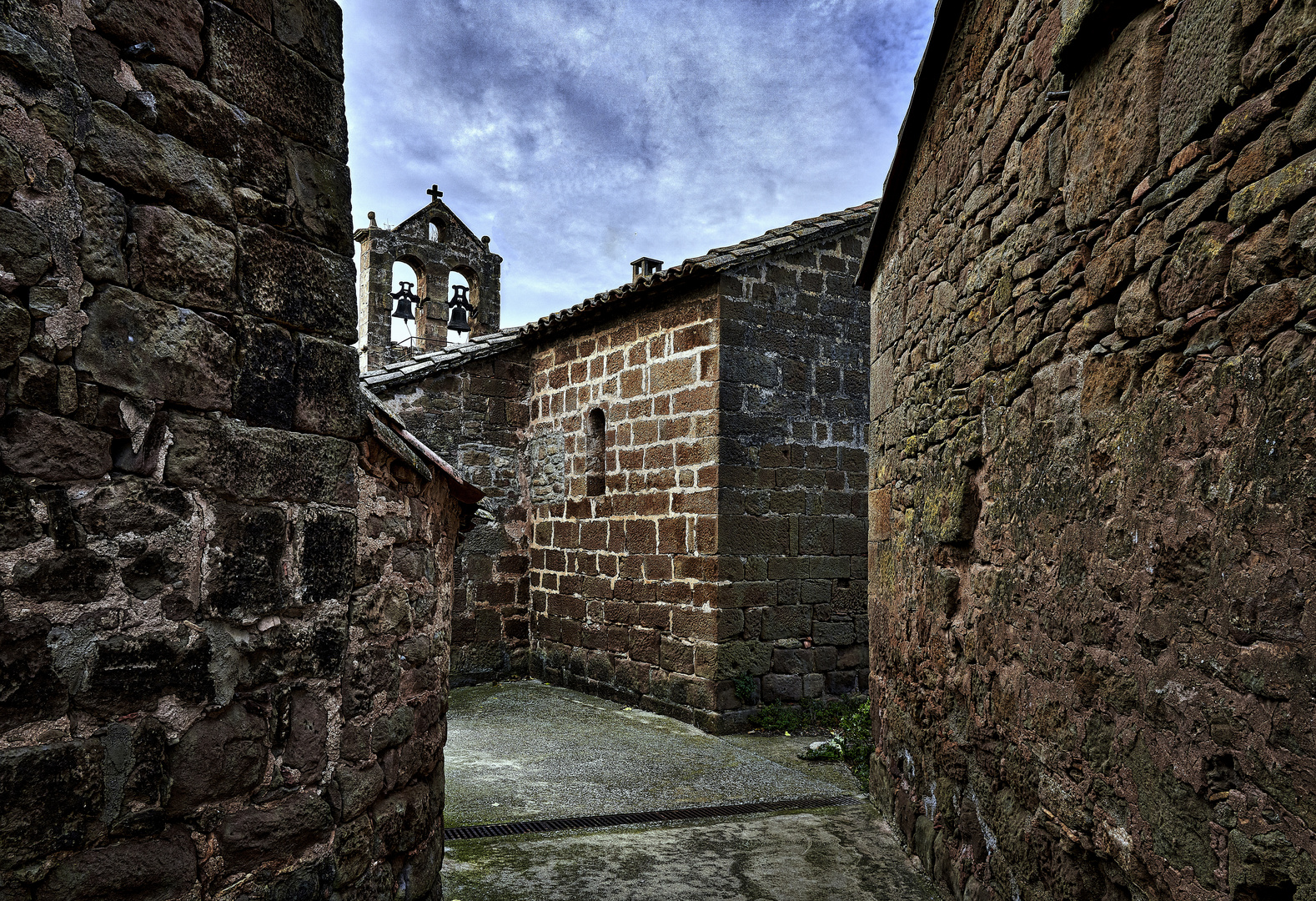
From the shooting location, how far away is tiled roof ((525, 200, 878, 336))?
7023 mm

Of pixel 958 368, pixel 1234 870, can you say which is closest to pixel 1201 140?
pixel 1234 870

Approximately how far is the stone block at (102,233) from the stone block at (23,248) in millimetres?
88

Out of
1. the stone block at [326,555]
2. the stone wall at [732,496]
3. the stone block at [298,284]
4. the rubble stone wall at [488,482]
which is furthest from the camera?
the rubble stone wall at [488,482]

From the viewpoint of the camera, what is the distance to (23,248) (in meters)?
1.71

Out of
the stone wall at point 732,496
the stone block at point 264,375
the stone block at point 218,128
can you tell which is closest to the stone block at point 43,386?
the stone block at point 264,375

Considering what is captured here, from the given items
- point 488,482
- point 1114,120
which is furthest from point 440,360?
point 1114,120

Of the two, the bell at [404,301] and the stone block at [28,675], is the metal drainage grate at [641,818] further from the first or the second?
the bell at [404,301]

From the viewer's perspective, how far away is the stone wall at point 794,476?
703 centimetres

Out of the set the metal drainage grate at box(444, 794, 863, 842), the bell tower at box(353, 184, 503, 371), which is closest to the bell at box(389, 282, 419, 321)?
the bell tower at box(353, 184, 503, 371)

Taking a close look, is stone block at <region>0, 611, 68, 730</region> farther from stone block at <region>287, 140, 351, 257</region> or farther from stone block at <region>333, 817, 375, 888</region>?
stone block at <region>287, 140, 351, 257</region>

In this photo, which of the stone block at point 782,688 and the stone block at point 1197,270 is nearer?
the stone block at point 1197,270

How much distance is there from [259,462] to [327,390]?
1.03 ft

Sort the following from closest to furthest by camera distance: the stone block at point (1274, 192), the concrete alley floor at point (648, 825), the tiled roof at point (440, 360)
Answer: the stone block at point (1274, 192), the concrete alley floor at point (648, 825), the tiled roof at point (440, 360)

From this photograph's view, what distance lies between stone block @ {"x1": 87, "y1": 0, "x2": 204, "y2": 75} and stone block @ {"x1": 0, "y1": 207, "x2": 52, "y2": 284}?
0.51m
